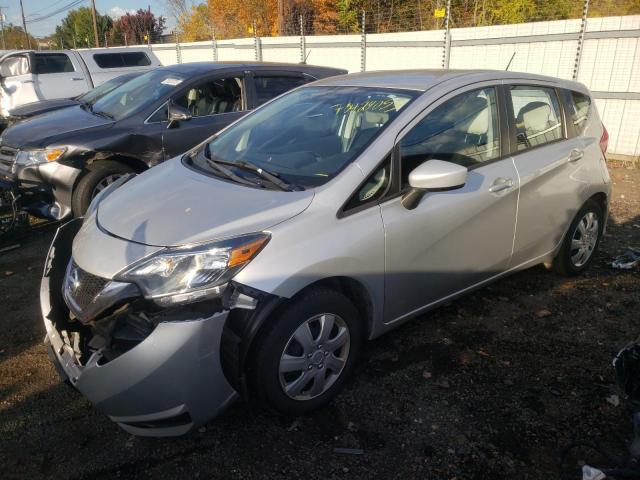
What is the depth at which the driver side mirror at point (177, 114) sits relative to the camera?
534 centimetres

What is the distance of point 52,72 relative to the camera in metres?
11.3

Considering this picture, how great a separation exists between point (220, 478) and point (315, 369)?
2.19ft

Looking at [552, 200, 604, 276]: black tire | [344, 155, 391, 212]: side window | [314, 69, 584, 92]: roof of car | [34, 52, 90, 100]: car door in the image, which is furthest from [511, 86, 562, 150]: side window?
[34, 52, 90, 100]: car door

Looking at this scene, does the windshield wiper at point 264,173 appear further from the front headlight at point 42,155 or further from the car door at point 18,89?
the car door at point 18,89

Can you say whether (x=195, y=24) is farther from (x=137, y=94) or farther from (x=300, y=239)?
(x=300, y=239)

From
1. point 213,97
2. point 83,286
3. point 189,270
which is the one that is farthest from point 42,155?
point 189,270

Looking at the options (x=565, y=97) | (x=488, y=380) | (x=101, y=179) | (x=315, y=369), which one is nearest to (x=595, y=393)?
(x=488, y=380)

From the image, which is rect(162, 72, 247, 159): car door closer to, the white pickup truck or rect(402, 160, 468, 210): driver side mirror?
rect(402, 160, 468, 210): driver side mirror

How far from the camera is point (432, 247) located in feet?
9.78

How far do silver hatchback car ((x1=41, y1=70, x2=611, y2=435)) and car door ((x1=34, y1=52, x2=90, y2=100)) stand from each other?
372 inches

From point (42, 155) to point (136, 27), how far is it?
5195cm

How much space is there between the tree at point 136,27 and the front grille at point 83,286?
52239 mm

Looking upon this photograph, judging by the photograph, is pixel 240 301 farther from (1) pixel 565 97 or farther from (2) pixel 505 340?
(1) pixel 565 97

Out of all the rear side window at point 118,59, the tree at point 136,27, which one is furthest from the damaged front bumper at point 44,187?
the tree at point 136,27
